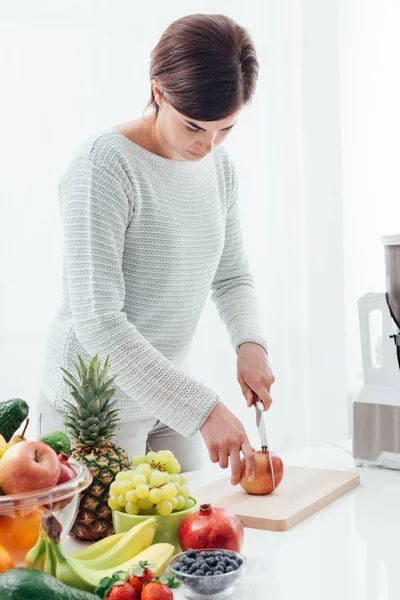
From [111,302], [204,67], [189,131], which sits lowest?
[111,302]

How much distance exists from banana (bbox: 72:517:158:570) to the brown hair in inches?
32.5

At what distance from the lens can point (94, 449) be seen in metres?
1.39

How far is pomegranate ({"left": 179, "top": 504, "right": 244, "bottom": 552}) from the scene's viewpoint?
1254 millimetres

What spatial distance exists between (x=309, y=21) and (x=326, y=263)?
109 centimetres

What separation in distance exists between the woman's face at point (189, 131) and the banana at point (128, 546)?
83 centimetres

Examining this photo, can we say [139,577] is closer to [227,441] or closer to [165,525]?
[165,525]

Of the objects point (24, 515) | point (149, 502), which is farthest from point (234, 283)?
point (24, 515)

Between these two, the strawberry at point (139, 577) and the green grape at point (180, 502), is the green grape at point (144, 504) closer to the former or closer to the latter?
the green grape at point (180, 502)

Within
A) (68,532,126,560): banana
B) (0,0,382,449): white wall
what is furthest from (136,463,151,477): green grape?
(0,0,382,449): white wall

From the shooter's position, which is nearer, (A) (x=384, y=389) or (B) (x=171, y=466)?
(B) (x=171, y=466)

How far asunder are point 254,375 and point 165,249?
367 millimetres

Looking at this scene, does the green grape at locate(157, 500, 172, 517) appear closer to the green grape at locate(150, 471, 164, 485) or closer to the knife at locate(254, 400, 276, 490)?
the green grape at locate(150, 471, 164, 485)

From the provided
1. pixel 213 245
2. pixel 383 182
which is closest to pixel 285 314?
pixel 383 182

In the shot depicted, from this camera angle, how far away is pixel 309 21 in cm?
364
